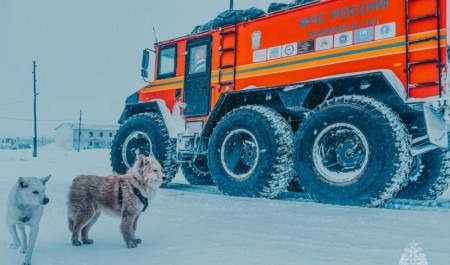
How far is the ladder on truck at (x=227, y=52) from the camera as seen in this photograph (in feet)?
25.7

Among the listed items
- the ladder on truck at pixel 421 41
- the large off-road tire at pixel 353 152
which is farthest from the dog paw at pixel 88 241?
the ladder on truck at pixel 421 41

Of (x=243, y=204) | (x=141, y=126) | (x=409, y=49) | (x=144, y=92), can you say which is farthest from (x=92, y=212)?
(x=144, y=92)

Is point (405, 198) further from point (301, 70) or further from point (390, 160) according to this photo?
point (301, 70)

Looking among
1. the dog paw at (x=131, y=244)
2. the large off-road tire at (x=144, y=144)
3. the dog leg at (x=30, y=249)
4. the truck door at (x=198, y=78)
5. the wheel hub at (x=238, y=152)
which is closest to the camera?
the dog leg at (x=30, y=249)

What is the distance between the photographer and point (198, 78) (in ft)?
27.9

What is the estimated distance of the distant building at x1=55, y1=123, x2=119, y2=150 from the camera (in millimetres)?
75312

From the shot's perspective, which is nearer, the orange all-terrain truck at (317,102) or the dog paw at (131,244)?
the dog paw at (131,244)

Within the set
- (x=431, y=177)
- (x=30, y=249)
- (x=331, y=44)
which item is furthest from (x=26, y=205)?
(x=431, y=177)

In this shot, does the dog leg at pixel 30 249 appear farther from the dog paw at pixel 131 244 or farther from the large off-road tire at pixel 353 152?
the large off-road tire at pixel 353 152

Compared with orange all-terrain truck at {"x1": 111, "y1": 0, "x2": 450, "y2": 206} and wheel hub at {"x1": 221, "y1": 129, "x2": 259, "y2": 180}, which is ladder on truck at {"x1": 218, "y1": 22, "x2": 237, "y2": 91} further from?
wheel hub at {"x1": 221, "y1": 129, "x2": 259, "y2": 180}

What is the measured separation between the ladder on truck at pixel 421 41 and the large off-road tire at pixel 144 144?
194 inches

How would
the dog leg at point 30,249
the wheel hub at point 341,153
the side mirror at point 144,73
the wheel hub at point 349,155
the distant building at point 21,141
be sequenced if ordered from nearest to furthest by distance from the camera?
1. the dog leg at point 30,249
2. the wheel hub at point 341,153
3. the wheel hub at point 349,155
4. the side mirror at point 144,73
5. the distant building at point 21,141

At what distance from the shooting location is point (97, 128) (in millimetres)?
76125

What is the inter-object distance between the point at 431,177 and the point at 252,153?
315 centimetres
